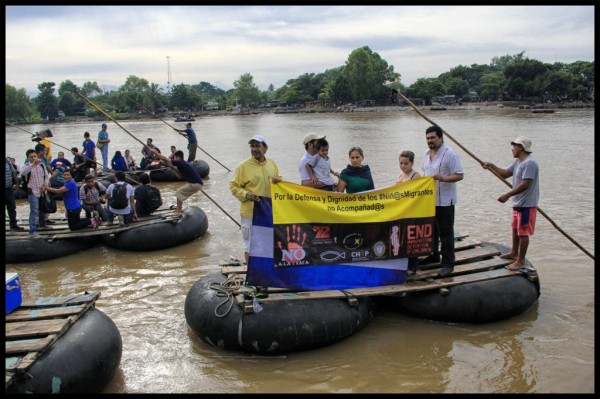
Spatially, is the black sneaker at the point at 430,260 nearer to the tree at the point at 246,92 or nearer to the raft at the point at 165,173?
the raft at the point at 165,173

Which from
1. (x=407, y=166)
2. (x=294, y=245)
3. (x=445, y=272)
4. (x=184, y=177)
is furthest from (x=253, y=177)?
(x=184, y=177)

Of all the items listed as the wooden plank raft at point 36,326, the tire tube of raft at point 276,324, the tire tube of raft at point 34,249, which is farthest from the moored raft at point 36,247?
the tire tube of raft at point 276,324

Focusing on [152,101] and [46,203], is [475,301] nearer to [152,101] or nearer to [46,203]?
[46,203]

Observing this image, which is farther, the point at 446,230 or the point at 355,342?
the point at 446,230

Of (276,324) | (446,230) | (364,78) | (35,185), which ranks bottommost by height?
(276,324)

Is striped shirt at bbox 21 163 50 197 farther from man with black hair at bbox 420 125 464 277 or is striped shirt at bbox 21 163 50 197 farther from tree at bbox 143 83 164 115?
tree at bbox 143 83 164 115

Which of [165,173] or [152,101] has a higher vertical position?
[152,101]

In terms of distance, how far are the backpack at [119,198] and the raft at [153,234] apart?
45 centimetres

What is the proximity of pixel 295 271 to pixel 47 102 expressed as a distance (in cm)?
13193

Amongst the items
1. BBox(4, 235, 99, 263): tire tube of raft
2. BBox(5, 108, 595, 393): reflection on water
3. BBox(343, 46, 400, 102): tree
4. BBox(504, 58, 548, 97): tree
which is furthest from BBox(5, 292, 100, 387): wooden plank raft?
BBox(343, 46, 400, 102): tree

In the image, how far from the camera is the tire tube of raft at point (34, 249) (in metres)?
9.84

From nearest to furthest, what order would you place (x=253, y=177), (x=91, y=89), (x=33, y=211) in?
(x=253, y=177), (x=33, y=211), (x=91, y=89)

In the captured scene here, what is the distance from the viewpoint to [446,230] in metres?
6.72

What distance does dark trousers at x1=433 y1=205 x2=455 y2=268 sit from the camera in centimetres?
665
